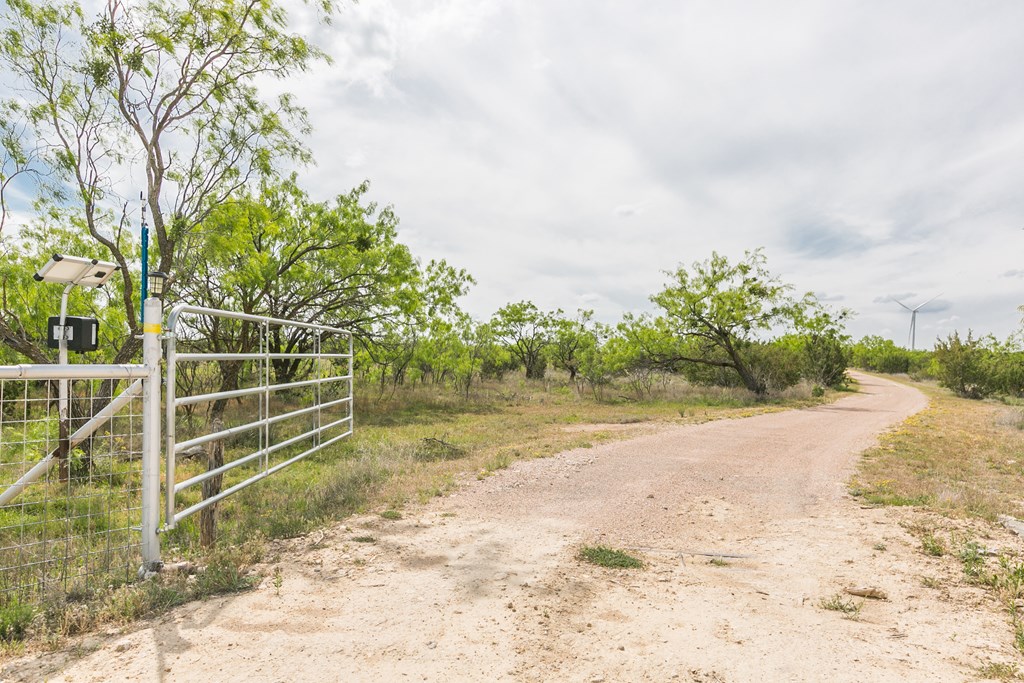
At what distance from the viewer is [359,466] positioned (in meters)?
6.54

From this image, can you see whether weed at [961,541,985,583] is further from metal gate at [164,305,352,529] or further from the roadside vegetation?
metal gate at [164,305,352,529]

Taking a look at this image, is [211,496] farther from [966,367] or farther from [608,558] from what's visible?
[966,367]

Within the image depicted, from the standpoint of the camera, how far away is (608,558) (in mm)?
3990

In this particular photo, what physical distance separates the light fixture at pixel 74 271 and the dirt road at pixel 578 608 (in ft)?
11.2

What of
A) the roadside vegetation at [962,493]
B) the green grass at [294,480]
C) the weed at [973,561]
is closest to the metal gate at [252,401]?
the green grass at [294,480]

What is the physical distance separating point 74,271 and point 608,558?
5.54 m

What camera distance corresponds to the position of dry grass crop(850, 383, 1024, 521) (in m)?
5.63

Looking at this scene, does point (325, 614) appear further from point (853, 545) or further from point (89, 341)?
point (853, 545)

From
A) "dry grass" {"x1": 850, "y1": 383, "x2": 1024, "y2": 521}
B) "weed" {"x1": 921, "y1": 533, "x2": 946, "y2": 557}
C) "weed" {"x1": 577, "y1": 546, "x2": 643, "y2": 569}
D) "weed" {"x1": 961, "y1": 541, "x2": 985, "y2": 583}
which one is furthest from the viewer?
"dry grass" {"x1": 850, "y1": 383, "x2": 1024, "y2": 521}

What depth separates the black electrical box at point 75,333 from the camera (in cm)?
476

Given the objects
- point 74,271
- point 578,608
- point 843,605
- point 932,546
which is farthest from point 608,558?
point 74,271

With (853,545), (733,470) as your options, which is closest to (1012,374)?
(733,470)

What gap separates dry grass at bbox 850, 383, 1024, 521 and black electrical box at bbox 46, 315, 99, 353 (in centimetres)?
791

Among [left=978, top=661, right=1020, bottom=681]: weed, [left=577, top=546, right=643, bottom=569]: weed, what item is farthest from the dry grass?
[left=577, top=546, right=643, bottom=569]: weed
